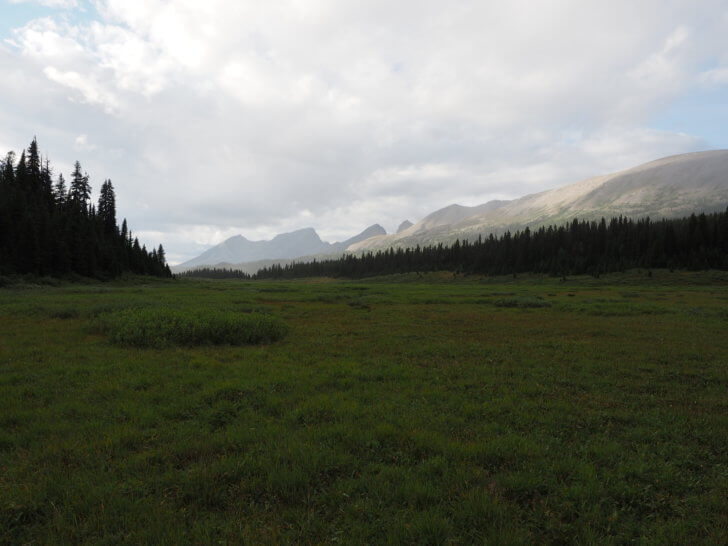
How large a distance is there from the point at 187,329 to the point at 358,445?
45.2 ft

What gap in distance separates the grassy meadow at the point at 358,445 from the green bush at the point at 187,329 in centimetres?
55

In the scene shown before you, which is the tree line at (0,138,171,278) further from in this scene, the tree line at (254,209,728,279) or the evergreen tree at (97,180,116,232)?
the tree line at (254,209,728,279)

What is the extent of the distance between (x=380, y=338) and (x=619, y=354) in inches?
458

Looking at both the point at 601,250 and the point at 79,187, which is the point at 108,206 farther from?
the point at 601,250

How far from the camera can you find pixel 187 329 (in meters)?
17.8

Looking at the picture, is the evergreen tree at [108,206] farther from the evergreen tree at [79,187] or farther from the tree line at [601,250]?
the tree line at [601,250]

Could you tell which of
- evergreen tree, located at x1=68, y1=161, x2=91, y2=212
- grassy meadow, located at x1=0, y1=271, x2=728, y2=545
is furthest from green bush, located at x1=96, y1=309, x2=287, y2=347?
evergreen tree, located at x1=68, y1=161, x2=91, y2=212

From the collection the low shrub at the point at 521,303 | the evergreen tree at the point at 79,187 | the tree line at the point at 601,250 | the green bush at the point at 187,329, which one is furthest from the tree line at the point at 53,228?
the tree line at the point at 601,250

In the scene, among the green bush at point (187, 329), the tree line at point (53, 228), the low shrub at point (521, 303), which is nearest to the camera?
the green bush at point (187, 329)

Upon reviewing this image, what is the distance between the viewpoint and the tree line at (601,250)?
110 meters

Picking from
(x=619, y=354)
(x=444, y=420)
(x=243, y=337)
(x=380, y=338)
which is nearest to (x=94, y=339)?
(x=243, y=337)

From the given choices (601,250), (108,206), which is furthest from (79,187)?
(601,250)

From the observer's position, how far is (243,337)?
1820 centimetres

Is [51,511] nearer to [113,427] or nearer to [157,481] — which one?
[157,481]
